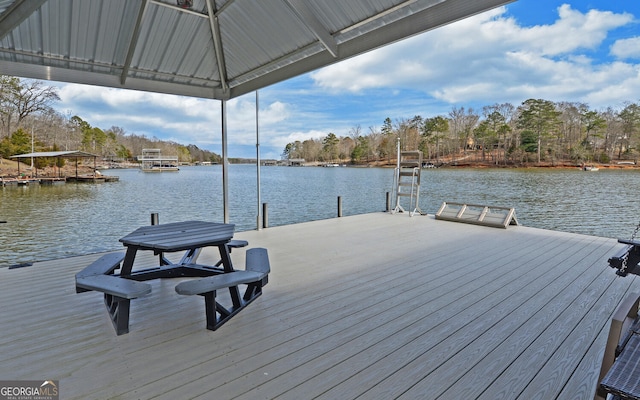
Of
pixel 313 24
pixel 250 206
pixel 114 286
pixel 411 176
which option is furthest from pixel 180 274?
pixel 250 206

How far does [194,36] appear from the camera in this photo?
14.6 ft

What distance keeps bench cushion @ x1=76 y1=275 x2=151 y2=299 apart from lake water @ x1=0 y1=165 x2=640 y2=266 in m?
6.99

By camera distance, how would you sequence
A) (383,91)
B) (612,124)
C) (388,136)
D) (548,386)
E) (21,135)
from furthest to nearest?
(383,91) < (388,136) < (612,124) < (21,135) < (548,386)

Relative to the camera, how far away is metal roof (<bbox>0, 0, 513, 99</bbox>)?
3068 mm

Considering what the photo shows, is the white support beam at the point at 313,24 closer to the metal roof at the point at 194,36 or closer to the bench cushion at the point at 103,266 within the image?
the metal roof at the point at 194,36

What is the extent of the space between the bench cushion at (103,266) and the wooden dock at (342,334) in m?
0.33

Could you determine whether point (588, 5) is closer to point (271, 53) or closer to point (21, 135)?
point (271, 53)

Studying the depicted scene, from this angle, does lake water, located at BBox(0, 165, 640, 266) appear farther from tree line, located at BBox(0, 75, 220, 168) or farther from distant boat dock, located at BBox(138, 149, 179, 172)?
distant boat dock, located at BBox(138, 149, 179, 172)

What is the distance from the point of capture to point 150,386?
1.62 meters

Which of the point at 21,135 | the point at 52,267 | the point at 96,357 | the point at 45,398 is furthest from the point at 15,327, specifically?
the point at 21,135

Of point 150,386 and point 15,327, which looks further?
point 15,327

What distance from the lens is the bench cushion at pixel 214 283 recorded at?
1.98 metres

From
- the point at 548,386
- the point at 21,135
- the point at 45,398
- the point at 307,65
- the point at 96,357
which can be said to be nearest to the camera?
the point at 45,398

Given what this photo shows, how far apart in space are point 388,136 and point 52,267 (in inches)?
1180
